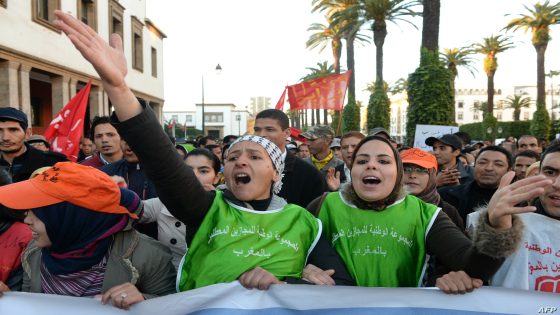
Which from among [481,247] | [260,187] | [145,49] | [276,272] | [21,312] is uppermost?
[145,49]

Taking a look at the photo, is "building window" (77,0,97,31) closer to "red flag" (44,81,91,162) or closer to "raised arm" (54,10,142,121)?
"red flag" (44,81,91,162)

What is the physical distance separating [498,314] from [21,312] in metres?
2.20


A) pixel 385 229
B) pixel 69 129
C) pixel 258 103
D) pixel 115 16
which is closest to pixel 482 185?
pixel 385 229

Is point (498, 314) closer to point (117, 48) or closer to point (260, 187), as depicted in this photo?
point (260, 187)

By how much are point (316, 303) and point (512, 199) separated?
953mm

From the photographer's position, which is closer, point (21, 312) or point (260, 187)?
point (21, 312)

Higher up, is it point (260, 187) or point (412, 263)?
point (260, 187)

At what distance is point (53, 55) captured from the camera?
18.7m

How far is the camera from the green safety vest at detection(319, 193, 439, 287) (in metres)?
2.47

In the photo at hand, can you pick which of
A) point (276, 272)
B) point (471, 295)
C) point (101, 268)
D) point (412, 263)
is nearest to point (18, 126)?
point (101, 268)

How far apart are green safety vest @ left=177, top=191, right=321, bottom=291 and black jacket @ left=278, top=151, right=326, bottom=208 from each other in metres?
2.20

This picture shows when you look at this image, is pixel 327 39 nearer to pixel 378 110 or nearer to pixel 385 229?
pixel 378 110

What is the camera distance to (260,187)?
2510mm

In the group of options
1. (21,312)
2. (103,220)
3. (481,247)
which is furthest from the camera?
(103,220)
